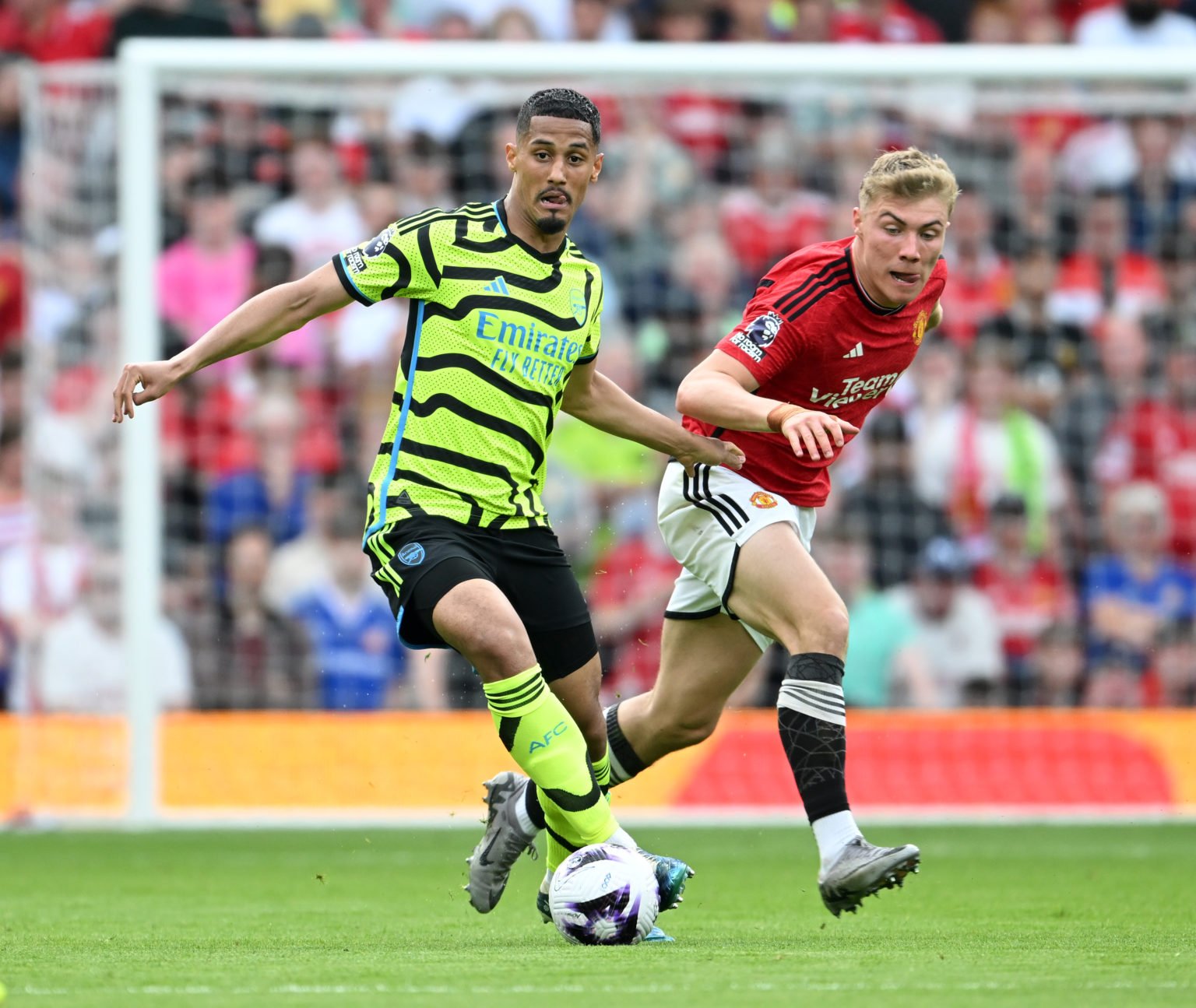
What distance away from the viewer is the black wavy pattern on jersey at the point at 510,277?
20.5ft

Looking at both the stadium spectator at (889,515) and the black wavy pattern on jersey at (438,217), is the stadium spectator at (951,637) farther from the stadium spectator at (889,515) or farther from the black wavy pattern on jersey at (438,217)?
the black wavy pattern on jersey at (438,217)

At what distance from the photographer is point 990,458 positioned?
13125 millimetres

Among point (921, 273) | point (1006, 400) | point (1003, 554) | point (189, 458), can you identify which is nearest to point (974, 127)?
point (1006, 400)

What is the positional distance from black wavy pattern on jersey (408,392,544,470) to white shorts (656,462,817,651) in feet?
2.51

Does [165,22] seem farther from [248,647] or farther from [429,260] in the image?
[429,260]

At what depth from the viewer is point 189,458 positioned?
13.0m

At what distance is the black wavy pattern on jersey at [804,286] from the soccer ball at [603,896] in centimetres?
183

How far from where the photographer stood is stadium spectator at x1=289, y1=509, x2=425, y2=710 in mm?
12188

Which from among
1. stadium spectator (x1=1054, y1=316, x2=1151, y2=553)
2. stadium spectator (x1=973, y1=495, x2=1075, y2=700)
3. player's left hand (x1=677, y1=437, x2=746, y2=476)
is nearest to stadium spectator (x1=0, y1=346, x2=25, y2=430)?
stadium spectator (x1=973, y1=495, x2=1075, y2=700)

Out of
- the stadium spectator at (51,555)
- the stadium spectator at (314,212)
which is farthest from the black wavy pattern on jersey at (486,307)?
the stadium spectator at (314,212)

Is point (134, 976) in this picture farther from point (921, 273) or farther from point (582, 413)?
point (921, 273)

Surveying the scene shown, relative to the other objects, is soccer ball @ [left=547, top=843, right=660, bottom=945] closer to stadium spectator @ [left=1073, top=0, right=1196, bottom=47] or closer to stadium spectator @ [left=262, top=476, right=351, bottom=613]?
stadium spectator @ [left=262, top=476, right=351, bottom=613]

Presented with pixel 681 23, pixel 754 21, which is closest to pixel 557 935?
pixel 681 23

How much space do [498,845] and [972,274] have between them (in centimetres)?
802
